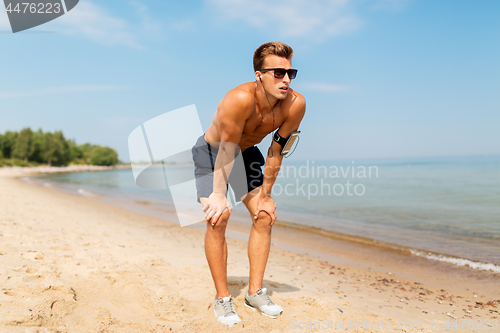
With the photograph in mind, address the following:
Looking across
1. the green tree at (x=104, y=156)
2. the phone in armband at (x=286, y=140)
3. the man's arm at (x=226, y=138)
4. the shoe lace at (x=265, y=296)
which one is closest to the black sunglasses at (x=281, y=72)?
the man's arm at (x=226, y=138)

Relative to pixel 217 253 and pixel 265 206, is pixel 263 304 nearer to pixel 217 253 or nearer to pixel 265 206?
pixel 217 253

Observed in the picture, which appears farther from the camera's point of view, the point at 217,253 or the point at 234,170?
the point at 234,170

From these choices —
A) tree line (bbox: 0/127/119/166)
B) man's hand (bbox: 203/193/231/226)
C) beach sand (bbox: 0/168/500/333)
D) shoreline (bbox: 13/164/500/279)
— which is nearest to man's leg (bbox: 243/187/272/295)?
beach sand (bbox: 0/168/500/333)

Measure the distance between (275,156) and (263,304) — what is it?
1.30 metres

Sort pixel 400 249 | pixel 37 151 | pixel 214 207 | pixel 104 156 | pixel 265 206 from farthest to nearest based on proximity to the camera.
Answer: pixel 104 156, pixel 37 151, pixel 400 249, pixel 265 206, pixel 214 207

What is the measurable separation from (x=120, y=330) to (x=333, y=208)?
11013 millimetres

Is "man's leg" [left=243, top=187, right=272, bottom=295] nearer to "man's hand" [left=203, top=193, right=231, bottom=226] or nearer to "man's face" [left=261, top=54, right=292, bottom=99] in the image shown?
"man's hand" [left=203, top=193, right=231, bottom=226]

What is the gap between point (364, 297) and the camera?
3756 mm

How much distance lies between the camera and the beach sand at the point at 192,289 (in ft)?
7.58

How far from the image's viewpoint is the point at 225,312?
2.54m

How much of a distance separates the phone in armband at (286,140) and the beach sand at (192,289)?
1433 mm

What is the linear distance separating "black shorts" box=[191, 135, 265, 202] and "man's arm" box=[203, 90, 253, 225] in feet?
0.52

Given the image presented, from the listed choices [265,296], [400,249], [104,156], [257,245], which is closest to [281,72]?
[257,245]

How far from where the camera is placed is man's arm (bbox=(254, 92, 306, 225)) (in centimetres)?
269
